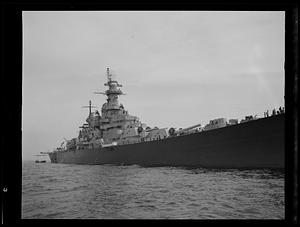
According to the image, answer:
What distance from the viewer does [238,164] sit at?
16875 mm

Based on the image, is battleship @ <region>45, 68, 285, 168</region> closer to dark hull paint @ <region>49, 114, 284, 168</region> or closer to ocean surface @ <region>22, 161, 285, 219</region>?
dark hull paint @ <region>49, 114, 284, 168</region>

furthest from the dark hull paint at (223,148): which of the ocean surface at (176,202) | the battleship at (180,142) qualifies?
the ocean surface at (176,202)

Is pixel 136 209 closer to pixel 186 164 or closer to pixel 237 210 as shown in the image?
pixel 237 210

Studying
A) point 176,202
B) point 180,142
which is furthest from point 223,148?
point 176,202

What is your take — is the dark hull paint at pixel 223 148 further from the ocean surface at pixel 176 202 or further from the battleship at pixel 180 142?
the ocean surface at pixel 176 202

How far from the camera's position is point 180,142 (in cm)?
2011

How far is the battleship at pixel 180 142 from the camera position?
51.4ft

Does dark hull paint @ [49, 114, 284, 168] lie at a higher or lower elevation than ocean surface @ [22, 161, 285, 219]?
higher

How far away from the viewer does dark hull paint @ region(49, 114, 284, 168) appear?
15.4m

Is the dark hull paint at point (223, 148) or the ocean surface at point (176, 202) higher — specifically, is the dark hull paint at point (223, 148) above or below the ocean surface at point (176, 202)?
above

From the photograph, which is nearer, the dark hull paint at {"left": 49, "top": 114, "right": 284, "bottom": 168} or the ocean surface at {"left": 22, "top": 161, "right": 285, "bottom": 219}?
the ocean surface at {"left": 22, "top": 161, "right": 285, "bottom": 219}

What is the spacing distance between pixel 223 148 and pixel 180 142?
3523 mm

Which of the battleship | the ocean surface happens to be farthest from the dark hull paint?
the ocean surface
